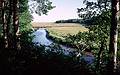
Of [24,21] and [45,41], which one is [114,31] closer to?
[24,21]

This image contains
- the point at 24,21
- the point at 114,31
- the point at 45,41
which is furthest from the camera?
the point at 45,41

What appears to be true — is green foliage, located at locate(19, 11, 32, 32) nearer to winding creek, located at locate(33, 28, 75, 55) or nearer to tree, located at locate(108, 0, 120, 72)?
winding creek, located at locate(33, 28, 75, 55)

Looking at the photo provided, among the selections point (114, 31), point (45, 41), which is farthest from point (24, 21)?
point (114, 31)

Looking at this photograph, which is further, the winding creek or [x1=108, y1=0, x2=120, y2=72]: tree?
the winding creek

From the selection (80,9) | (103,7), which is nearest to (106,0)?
(103,7)

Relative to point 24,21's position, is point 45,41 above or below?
below

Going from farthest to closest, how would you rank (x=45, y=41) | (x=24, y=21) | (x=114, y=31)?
(x=45, y=41) → (x=24, y=21) → (x=114, y=31)

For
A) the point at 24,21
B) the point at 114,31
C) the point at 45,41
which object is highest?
the point at 114,31

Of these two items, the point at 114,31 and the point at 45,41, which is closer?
the point at 114,31

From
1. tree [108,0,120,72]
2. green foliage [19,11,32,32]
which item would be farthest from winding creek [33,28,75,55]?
tree [108,0,120,72]

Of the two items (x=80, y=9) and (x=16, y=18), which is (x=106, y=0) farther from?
(x=16, y=18)

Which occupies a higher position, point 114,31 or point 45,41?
point 114,31

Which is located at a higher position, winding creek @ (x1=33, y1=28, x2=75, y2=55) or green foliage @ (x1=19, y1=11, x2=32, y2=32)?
green foliage @ (x1=19, y1=11, x2=32, y2=32)

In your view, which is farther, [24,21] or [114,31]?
[24,21]
